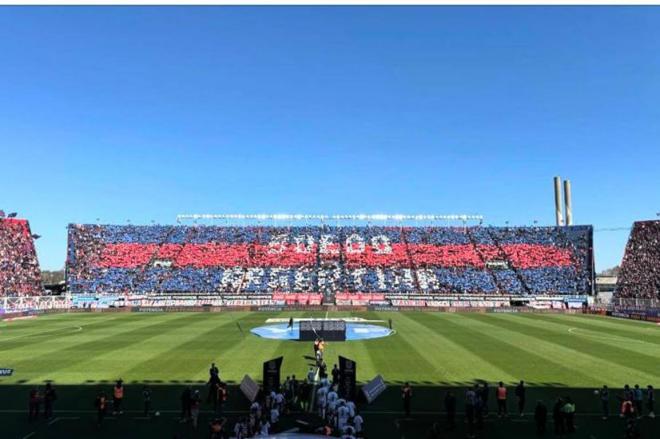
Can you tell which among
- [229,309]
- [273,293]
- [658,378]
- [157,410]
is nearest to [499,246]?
[273,293]

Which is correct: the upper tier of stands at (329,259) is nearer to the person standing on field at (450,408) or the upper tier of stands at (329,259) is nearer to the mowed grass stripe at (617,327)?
the mowed grass stripe at (617,327)

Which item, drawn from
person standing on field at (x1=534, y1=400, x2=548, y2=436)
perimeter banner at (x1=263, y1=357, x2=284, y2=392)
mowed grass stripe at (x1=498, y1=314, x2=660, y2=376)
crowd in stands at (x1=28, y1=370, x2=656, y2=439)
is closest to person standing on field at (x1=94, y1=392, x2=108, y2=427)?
crowd in stands at (x1=28, y1=370, x2=656, y2=439)

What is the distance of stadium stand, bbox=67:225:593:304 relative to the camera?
78.8m

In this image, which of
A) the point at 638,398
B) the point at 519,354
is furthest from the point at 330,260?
the point at 638,398

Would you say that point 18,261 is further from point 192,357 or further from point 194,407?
point 194,407

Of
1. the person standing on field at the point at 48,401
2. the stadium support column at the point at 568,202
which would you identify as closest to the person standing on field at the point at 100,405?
the person standing on field at the point at 48,401

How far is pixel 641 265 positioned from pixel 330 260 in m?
48.8

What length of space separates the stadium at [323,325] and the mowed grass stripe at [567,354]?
0.64 ft

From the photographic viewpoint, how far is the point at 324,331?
124 ft

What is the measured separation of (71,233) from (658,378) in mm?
86255

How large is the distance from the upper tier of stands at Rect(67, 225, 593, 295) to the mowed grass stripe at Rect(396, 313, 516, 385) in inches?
1328

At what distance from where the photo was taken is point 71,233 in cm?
8638

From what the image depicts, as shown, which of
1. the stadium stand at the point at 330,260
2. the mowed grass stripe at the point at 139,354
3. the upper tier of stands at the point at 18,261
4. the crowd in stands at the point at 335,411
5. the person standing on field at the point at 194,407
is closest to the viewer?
the crowd in stands at the point at 335,411

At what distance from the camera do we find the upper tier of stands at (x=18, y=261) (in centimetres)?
7194
